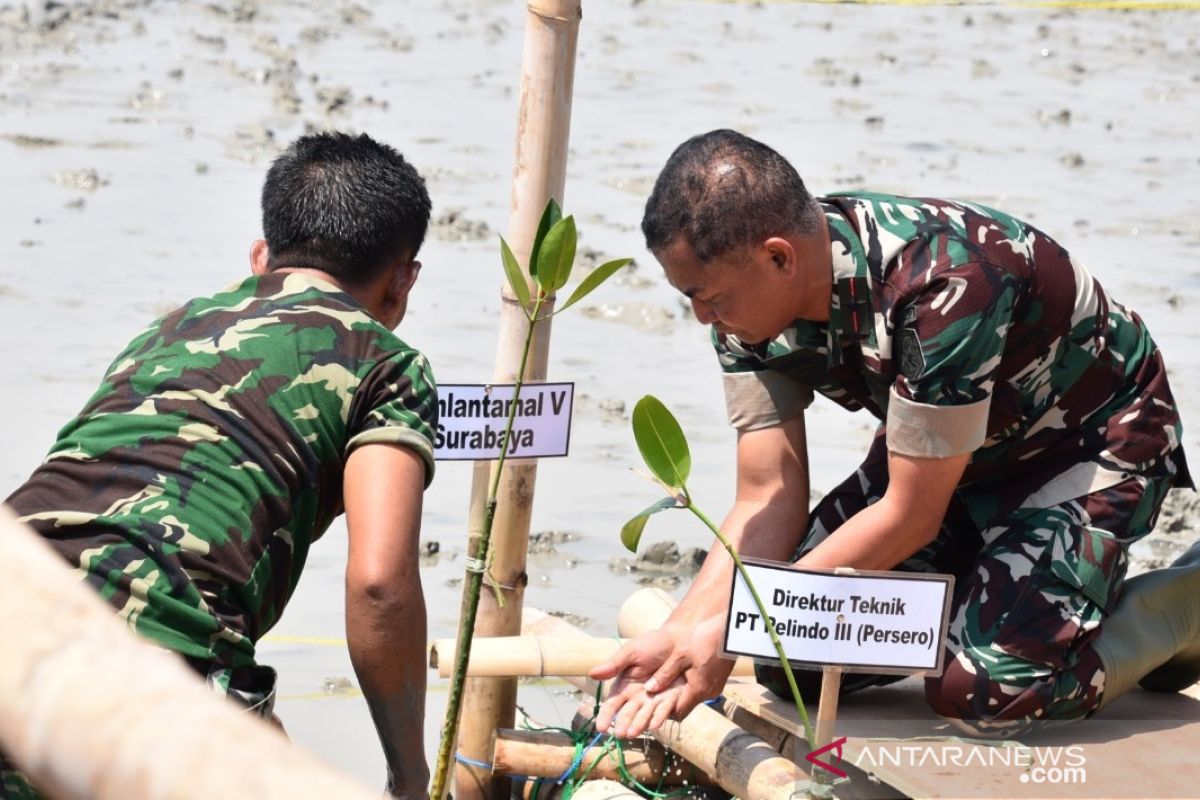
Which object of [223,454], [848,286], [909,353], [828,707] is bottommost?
[828,707]

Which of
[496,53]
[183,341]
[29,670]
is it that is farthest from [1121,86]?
[29,670]

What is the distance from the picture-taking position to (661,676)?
126 inches

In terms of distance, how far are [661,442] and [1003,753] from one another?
111cm

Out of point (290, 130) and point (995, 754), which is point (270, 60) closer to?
point (290, 130)

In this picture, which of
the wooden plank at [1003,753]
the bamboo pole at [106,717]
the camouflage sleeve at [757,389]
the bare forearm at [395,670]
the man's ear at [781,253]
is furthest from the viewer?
the camouflage sleeve at [757,389]

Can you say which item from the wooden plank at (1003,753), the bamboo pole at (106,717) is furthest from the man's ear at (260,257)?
the bamboo pole at (106,717)

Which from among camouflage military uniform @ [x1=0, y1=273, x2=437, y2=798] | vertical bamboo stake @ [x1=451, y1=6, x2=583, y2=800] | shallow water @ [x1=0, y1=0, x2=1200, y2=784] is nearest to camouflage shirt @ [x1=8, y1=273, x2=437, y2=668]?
camouflage military uniform @ [x1=0, y1=273, x2=437, y2=798]

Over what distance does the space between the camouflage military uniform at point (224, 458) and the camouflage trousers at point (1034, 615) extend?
50.1 inches

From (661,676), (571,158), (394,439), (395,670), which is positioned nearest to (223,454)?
(394,439)

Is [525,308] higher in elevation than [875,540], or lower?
higher

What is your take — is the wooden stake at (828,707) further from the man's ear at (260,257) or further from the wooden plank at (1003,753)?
the man's ear at (260,257)

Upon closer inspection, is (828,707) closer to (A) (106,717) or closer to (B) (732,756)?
(B) (732,756)

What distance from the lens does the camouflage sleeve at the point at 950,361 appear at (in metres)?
3.18

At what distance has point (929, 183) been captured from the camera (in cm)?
934
